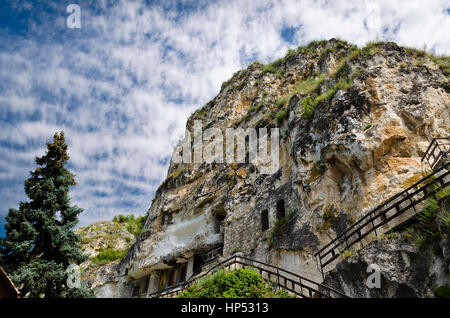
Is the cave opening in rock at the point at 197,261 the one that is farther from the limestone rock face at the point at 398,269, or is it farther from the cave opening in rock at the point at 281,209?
the limestone rock face at the point at 398,269

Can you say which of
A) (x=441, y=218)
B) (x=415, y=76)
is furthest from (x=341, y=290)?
(x=415, y=76)

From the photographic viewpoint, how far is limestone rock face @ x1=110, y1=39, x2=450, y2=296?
10759mm

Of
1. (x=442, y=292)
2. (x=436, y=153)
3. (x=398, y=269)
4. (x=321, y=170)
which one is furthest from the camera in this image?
(x=321, y=170)

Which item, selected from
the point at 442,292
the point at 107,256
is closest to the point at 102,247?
the point at 107,256

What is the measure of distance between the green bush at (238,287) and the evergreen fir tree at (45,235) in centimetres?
665

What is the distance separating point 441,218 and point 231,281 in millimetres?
6560

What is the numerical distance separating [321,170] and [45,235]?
41.8 ft

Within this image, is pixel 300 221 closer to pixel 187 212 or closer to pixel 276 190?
pixel 276 190

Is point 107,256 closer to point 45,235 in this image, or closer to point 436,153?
point 45,235

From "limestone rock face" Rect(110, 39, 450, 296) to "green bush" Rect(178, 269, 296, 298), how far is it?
2131 millimetres

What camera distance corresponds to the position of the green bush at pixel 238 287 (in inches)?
395

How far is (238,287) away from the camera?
33.8 ft

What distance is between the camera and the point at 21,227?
13688 mm

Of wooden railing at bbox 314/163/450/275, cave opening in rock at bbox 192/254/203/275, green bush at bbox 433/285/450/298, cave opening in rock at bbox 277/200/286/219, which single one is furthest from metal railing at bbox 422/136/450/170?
cave opening in rock at bbox 192/254/203/275
